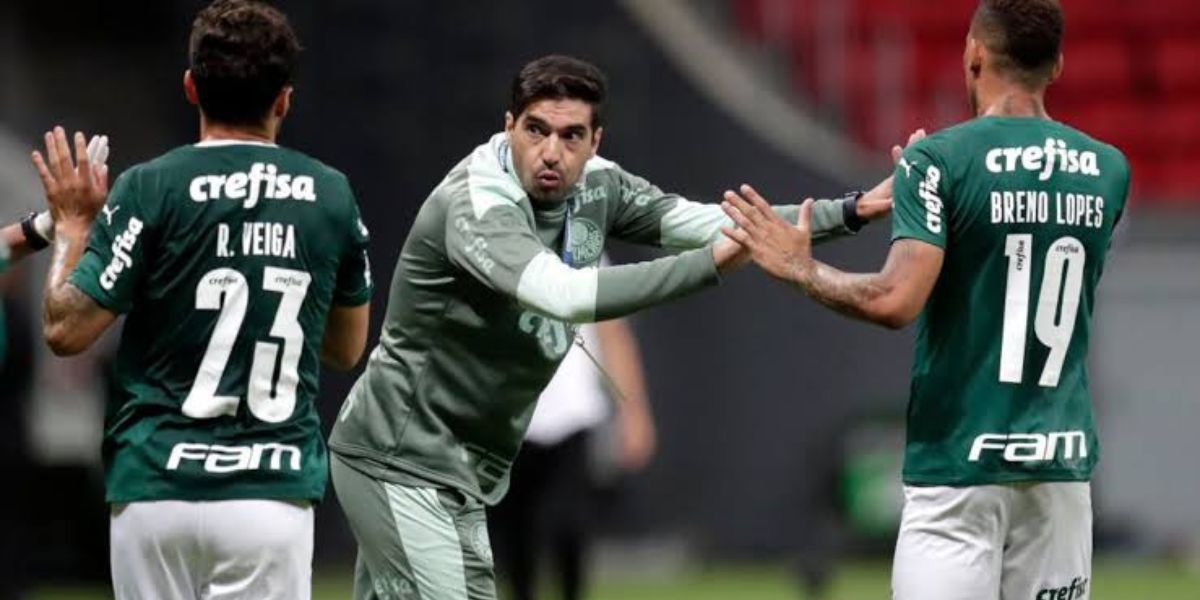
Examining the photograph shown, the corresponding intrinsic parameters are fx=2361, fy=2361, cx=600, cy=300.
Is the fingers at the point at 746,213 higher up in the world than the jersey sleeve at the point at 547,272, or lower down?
higher up

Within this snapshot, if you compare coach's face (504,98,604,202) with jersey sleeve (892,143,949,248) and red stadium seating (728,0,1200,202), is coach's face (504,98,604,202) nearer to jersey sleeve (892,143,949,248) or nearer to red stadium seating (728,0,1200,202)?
jersey sleeve (892,143,949,248)

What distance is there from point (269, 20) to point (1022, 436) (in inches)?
85.8

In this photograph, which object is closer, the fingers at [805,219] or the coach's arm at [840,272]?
the coach's arm at [840,272]

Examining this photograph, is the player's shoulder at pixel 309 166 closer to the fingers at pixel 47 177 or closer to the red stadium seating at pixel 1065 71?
the fingers at pixel 47 177

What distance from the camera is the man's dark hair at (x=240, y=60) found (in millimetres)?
5832

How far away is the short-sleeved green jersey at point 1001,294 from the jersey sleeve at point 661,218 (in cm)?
92

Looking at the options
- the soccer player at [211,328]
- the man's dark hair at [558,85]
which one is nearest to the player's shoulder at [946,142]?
the man's dark hair at [558,85]

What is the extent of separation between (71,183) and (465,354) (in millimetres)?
1249

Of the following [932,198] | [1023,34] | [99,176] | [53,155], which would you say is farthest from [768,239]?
[53,155]

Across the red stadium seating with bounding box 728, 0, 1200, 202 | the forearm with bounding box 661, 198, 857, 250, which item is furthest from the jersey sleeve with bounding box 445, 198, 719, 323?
the red stadium seating with bounding box 728, 0, 1200, 202

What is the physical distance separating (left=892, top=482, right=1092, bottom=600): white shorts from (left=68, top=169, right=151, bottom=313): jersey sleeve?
2067 mm

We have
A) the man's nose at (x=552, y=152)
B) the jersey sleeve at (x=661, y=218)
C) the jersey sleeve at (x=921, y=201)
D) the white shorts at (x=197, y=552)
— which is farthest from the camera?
the jersey sleeve at (x=661, y=218)

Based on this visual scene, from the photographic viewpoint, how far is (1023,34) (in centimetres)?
607

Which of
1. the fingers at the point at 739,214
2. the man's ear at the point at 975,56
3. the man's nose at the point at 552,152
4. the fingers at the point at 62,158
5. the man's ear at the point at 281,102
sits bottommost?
the fingers at the point at 739,214
